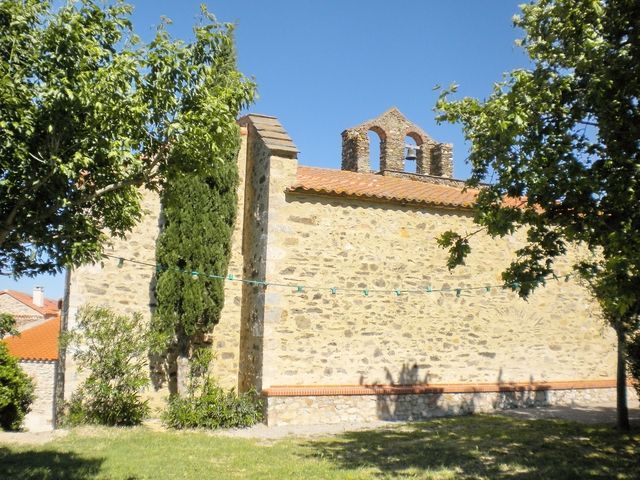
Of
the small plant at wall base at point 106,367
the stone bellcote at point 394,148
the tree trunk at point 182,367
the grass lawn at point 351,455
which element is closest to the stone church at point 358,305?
the small plant at wall base at point 106,367

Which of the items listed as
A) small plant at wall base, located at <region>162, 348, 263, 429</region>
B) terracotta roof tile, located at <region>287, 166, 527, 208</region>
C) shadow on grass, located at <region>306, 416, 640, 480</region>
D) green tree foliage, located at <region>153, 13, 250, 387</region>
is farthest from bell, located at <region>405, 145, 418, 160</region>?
small plant at wall base, located at <region>162, 348, 263, 429</region>

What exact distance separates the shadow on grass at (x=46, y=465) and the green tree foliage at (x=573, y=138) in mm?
6097

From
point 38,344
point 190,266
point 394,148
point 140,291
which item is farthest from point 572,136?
point 38,344

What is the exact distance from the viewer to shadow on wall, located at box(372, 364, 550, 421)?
11.3 m

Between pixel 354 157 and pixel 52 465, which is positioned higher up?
pixel 354 157

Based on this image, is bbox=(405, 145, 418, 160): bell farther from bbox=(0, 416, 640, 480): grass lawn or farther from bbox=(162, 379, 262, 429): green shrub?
bbox=(162, 379, 262, 429): green shrub

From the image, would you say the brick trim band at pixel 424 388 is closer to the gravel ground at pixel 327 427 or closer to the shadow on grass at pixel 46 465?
the gravel ground at pixel 327 427

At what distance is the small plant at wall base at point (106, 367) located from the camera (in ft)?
34.1

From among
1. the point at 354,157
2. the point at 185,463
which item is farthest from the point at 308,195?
the point at 354,157

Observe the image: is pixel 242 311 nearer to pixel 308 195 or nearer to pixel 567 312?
pixel 308 195

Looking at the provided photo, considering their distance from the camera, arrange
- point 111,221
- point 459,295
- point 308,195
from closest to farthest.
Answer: point 111,221 < point 308,195 < point 459,295

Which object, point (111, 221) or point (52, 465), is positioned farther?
point (52, 465)

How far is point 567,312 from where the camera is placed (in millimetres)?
13578

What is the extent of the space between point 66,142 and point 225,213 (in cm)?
660
